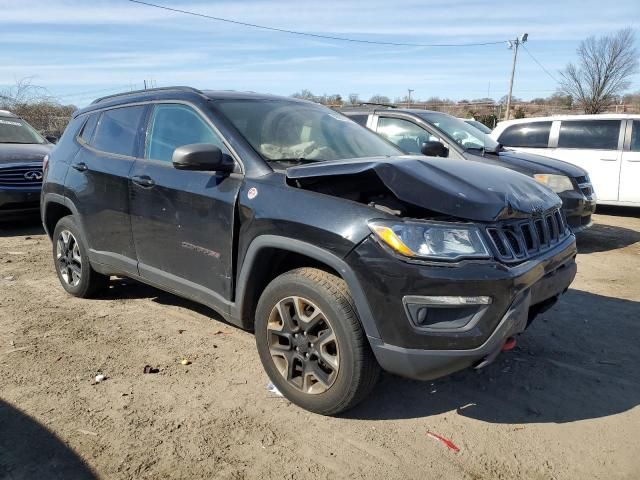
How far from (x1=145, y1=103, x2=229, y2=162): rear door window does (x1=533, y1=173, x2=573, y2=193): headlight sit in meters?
4.83

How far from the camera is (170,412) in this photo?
3088 mm

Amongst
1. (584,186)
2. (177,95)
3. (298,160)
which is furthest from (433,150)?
(584,186)

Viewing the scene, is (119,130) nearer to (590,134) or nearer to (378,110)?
(378,110)

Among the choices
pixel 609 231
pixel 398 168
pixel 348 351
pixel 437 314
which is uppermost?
A: pixel 398 168

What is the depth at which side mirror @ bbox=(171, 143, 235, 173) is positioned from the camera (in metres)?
3.19

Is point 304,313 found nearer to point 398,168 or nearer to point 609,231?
point 398,168

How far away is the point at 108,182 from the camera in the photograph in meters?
4.29

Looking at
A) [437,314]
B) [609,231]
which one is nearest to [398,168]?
[437,314]

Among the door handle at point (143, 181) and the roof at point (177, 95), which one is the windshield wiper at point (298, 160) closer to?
the roof at point (177, 95)

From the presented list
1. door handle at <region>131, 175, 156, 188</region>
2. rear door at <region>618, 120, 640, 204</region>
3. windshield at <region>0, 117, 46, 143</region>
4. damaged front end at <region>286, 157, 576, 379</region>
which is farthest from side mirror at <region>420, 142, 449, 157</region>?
windshield at <region>0, 117, 46, 143</region>

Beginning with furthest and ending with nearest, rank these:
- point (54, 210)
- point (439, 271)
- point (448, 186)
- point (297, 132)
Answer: point (54, 210) → point (297, 132) → point (448, 186) → point (439, 271)

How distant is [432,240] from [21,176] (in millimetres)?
7496

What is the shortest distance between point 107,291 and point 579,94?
5250 cm

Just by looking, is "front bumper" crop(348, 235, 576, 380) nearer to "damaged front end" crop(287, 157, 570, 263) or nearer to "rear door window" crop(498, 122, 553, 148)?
"damaged front end" crop(287, 157, 570, 263)
